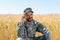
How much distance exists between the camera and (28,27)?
4906 millimetres

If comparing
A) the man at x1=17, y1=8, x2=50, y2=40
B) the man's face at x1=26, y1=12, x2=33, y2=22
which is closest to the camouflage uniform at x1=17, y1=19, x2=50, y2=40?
the man at x1=17, y1=8, x2=50, y2=40

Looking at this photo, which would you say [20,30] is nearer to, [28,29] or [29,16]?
[28,29]

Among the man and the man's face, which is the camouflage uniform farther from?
the man's face

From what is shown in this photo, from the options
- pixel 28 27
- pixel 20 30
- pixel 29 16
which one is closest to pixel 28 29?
pixel 28 27

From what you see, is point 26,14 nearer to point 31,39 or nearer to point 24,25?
point 24,25

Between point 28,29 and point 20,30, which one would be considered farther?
point 28,29

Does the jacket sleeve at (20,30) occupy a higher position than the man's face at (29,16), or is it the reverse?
the man's face at (29,16)

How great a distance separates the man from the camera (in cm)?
474

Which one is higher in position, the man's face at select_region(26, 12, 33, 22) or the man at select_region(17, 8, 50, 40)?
the man's face at select_region(26, 12, 33, 22)

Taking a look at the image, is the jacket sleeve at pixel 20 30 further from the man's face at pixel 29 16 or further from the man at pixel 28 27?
the man's face at pixel 29 16

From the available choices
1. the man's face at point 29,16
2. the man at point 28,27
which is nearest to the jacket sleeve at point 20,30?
the man at point 28,27

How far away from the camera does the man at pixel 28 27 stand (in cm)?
474

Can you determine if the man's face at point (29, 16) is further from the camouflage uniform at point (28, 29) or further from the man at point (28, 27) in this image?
the camouflage uniform at point (28, 29)

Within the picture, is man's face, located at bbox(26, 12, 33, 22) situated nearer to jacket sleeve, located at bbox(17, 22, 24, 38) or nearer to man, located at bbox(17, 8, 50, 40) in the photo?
man, located at bbox(17, 8, 50, 40)
